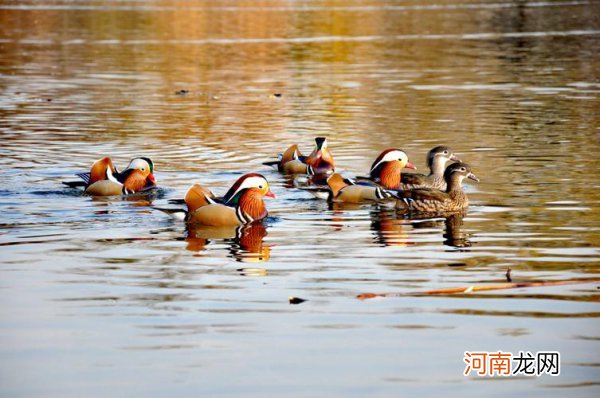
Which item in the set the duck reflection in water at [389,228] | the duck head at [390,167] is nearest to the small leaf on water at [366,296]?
the duck reflection in water at [389,228]

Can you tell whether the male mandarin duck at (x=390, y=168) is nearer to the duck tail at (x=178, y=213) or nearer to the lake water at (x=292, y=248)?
the lake water at (x=292, y=248)

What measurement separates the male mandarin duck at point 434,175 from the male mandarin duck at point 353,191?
176 centimetres

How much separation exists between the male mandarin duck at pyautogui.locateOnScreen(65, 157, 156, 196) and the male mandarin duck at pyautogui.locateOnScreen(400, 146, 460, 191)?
13.8ft

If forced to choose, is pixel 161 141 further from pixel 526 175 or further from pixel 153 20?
pixel 153 20

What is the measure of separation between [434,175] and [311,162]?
2432 mm

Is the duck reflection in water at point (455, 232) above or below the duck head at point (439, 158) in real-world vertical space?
below

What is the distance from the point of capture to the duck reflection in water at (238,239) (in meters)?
15.9

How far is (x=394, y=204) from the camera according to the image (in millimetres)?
19891

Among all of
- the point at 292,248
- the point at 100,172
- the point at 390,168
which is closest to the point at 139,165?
the point at 100,172

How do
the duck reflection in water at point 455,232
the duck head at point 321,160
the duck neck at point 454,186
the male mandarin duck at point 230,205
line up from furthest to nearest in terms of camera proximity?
the duck head at point 321,160
the duck neck at point 454,186
the male mandarin duck at point 230,205
the duck reflection in water at point 455,232

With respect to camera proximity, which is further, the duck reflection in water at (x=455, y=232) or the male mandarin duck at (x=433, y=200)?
the male mandarin duck at (x=433, y=200)

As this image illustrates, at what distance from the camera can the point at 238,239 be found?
1719 centimetres

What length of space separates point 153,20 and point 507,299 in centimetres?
7784

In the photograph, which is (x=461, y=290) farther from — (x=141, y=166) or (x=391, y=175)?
(x=141, y=166)
